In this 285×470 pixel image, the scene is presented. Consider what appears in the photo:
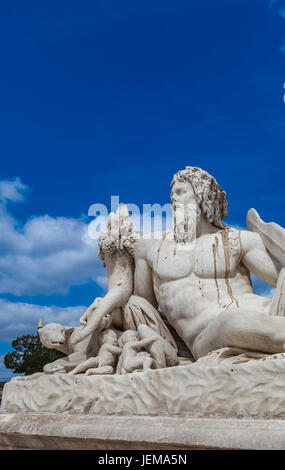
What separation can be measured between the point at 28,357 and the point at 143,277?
15999mm

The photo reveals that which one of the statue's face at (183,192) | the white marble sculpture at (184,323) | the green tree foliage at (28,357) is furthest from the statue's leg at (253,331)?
the green tree foliage at (28,357)

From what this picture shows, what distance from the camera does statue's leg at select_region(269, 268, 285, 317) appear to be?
4.39 m

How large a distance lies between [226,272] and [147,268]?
95cm

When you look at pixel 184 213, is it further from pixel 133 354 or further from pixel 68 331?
pixel 68 331

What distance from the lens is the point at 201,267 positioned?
17.0 feet

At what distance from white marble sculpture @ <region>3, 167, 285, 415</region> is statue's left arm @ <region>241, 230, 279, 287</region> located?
0.04 ft

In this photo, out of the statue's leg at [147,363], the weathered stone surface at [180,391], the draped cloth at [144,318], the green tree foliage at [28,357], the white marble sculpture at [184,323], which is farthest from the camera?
the green tree foliage at [28,357]

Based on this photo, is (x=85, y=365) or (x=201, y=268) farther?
(x=201, y=268)

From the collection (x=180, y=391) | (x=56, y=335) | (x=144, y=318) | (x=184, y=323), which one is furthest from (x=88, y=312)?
(x=180, y=391)

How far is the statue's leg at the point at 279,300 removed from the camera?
173 inches

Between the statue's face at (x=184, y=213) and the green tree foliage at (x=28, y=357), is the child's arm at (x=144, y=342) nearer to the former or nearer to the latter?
the statue's face at (x=184, y=213)

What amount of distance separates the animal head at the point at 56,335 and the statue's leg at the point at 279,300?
2.31 metres

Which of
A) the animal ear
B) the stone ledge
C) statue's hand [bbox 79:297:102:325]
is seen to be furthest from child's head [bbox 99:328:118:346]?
the stone ledge

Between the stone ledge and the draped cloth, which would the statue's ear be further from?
the stone ledge
